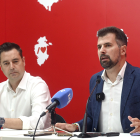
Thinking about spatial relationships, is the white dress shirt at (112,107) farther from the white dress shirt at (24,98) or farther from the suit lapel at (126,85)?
the white dress shirt at (24,98)

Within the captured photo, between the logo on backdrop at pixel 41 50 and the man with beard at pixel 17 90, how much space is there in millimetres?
605

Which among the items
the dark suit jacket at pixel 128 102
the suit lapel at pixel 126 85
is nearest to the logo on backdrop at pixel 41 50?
the dark suit jacket at pixel 128 102

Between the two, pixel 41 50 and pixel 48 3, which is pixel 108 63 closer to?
pixel 41 50

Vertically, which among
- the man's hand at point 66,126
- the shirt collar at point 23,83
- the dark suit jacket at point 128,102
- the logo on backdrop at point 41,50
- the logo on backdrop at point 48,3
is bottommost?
the man's hand at point 66,126

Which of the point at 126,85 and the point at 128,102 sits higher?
the point at 126,85

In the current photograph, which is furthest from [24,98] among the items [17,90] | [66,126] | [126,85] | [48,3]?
[48,3]

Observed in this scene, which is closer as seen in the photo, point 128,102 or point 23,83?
point 128,102

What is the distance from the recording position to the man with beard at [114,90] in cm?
214

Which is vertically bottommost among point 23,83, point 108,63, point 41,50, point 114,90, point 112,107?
point 112,107

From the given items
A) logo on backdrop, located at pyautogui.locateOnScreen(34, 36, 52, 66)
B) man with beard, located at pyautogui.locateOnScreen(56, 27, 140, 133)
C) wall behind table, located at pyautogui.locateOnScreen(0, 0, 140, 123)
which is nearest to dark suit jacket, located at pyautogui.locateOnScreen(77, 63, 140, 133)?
man with beard, located at pyautogui.locateOnScreen(56, 27, 140, 133)

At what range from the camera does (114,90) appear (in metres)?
2.31

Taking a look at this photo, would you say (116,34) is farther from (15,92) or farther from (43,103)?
(15,92)

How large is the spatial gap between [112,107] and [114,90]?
16 cm

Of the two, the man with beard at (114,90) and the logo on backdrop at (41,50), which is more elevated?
the logo on backdrop at (41,50)
